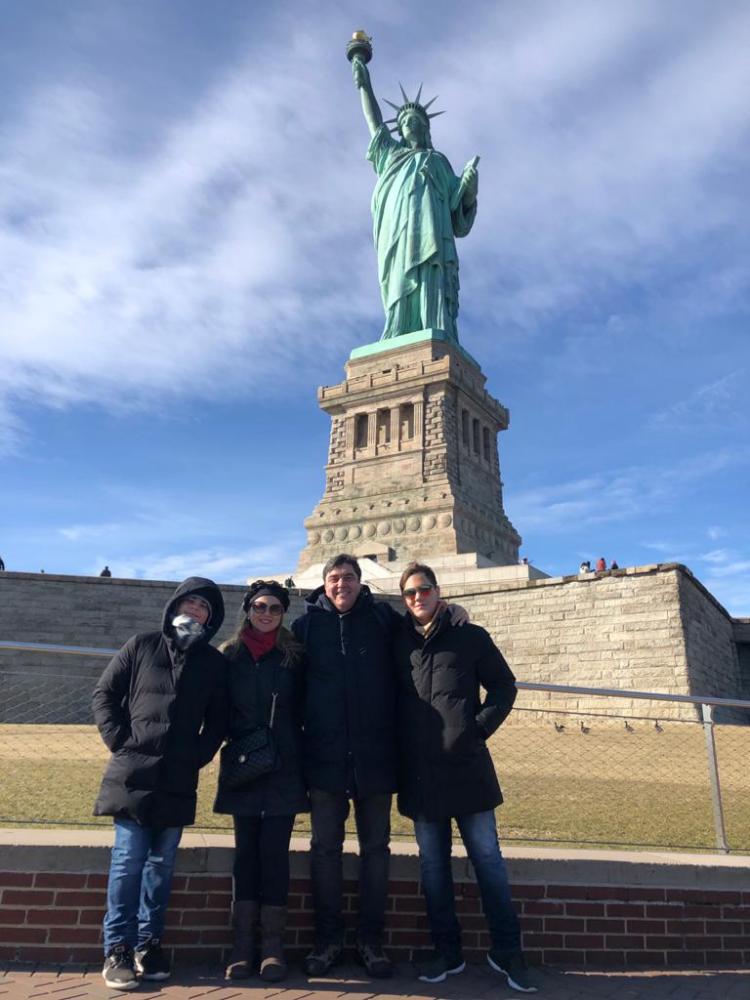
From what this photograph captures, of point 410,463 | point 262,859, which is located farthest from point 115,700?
point 410,463

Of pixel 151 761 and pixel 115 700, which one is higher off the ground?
pixel 115 700

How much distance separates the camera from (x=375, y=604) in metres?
4.21

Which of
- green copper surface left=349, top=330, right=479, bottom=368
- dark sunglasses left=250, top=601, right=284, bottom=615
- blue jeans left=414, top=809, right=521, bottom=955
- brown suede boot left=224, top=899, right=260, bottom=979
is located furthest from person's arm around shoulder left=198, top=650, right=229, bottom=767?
green copper surface left=349, top=330, right=479, bottom=368

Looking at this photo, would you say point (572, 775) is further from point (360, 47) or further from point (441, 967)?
point (360, 47)

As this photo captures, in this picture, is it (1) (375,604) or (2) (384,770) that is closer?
(2) (384,770)

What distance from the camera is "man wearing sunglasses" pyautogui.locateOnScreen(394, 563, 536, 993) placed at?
3682 mm

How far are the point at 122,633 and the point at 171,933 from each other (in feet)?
52.4

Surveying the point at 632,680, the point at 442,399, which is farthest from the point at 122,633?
the point at 442,399

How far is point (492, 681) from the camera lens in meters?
3.92

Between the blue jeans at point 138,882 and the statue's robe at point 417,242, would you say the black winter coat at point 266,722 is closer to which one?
the blue jeans at point 138,882

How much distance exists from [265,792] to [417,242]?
101ft

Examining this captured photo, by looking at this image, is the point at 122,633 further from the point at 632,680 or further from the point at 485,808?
the point at 485,808

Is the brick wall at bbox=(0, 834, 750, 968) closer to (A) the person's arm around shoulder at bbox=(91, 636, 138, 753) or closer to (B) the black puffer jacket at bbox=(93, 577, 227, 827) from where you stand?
(B) the black puffer jacket at bbox=(93, 577, 227, 827)

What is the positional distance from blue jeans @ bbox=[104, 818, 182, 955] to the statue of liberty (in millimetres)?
29119
